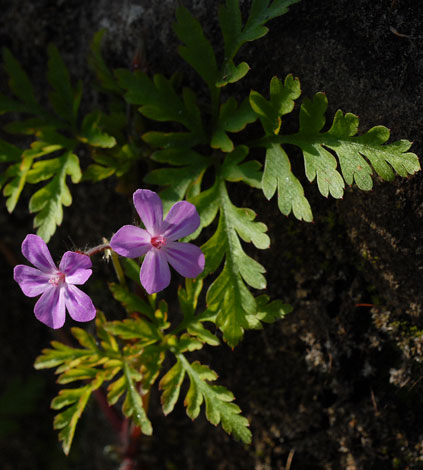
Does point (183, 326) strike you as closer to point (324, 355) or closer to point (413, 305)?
point (324, 355)

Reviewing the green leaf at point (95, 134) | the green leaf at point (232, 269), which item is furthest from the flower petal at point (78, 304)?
the green leaf at point (95, 134)

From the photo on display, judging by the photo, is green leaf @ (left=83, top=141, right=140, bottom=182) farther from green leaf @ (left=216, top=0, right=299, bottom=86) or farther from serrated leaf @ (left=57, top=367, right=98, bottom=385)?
serrated leaf @ (left=57, top=367, right=98, bottom=385)

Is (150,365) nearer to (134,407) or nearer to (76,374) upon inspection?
(134,407)

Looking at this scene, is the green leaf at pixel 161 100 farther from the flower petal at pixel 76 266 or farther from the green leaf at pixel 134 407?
the green leaf at pixel 134 407

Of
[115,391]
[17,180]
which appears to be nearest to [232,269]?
[115,391]

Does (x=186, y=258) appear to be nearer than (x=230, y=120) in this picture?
Yes

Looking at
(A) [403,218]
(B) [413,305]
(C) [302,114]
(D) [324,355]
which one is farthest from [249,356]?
(C) [302,114]
